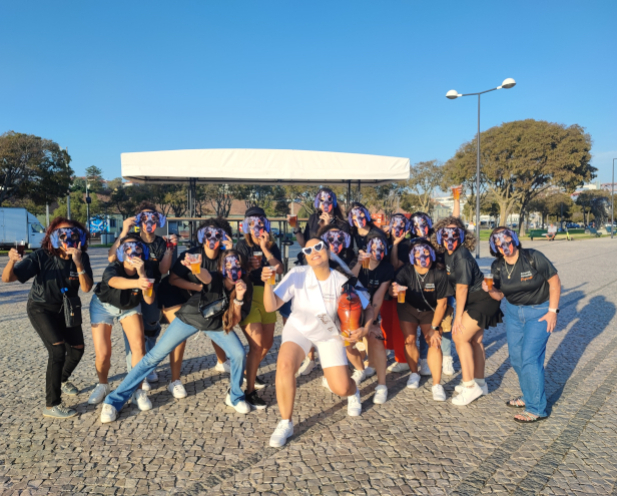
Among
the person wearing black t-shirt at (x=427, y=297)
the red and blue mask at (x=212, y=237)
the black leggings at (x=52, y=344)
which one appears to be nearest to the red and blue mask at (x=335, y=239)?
the person wearing black t-shirt at (x=427, y=297)

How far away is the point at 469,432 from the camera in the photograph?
374 centimetres

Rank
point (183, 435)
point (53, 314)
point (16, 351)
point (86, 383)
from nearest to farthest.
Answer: point (183, 435), point (53, 314), point (86, 383), point (16, 351)

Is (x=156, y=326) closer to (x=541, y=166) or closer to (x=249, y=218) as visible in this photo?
(x=249, y=218)

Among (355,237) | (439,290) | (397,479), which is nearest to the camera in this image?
(397,479)

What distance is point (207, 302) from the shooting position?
156 inches

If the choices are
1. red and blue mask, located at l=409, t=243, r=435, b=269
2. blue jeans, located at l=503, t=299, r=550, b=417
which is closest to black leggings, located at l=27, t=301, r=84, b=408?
red and blue mask, located at l=409, t=243, r=435, b=269

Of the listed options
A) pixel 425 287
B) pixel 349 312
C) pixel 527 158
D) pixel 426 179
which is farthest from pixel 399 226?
pixel 426 179

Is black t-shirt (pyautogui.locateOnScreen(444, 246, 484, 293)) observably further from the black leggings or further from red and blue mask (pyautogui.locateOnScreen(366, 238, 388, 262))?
the black leggings

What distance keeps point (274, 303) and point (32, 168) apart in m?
28.5

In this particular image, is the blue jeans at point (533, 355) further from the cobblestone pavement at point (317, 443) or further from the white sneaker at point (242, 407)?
the white sneaker at point (242, 407)

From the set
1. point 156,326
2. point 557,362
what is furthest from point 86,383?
point 557,362

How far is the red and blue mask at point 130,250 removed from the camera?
3947mm

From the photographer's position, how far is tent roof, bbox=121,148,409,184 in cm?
806

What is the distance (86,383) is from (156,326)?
1.03 meters
